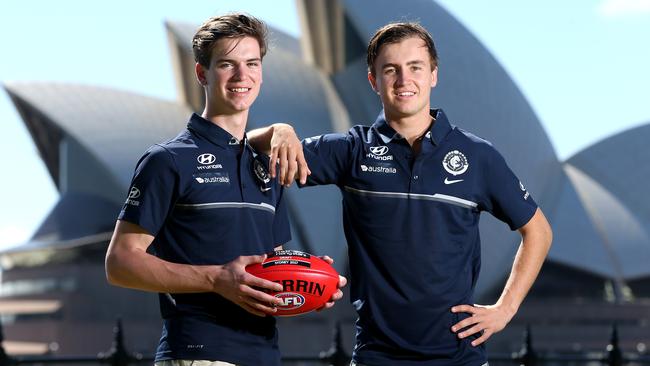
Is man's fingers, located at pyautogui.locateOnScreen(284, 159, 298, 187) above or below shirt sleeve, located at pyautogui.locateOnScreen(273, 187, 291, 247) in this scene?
above

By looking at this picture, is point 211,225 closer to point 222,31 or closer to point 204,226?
point 204,226

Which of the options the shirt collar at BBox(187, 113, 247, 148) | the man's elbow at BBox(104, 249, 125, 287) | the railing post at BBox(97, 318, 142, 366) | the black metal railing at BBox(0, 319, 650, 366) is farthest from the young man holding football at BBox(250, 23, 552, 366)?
the railing post at BBox(97, 318, 142, 366)

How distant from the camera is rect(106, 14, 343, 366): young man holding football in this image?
2.94m

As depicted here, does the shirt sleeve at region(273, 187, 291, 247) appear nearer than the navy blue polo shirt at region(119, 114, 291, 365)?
No

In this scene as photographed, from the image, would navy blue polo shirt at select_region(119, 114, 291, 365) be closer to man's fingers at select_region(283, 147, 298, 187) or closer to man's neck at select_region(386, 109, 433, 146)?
man's fingers at select_region(283, 147, 298, 187)

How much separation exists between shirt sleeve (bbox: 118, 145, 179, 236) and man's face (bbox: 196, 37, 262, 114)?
0.81ft

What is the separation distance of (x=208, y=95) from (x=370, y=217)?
0.60 m

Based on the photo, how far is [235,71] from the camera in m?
3.14

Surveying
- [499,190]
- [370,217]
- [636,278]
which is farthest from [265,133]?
[636,278]

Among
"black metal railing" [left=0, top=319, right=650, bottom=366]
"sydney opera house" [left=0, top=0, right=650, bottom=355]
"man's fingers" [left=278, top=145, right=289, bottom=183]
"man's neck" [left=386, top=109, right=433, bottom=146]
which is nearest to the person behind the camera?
"man's fingers" [left=278, top=145, right=289, bottom=183]

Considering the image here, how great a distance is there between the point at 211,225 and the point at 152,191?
7.5 inches

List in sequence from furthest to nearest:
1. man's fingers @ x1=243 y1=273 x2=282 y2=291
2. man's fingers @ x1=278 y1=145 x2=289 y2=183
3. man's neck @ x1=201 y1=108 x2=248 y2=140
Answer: man's neck @ x1=201 y1=108 x2=248 y2=140, man's fingers @ x1=278 y1=145 x2=289 y2=183, man's fingers @ x1=243 y1=273 x2=282 y2=291

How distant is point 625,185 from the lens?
28.7 metres

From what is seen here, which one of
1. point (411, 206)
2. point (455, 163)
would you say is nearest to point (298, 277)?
point (411, 206)
